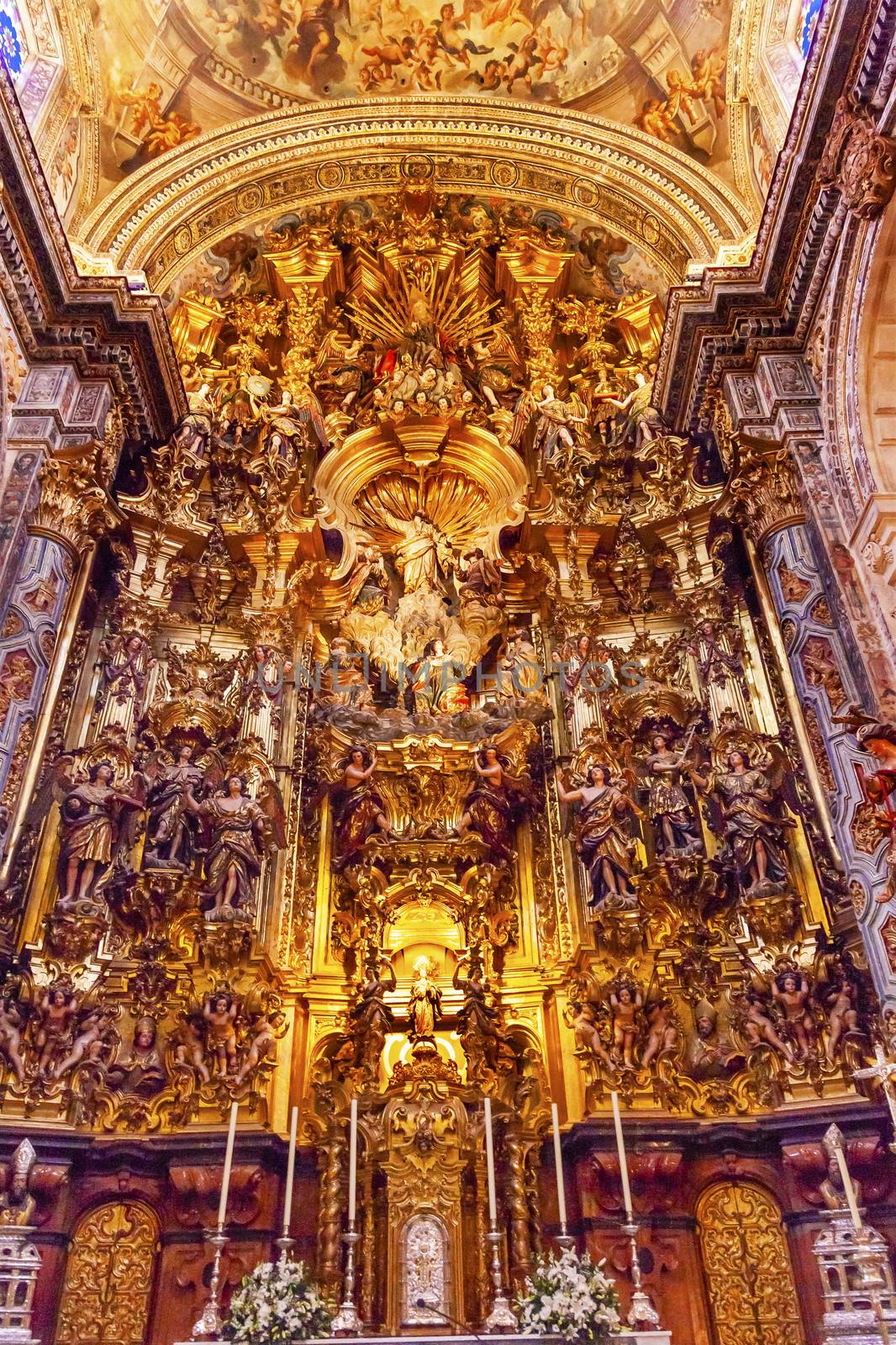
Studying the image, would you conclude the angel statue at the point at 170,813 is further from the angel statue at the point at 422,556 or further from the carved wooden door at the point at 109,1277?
the angel statue at the point at 422,556

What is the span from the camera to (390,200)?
15781 millimetres

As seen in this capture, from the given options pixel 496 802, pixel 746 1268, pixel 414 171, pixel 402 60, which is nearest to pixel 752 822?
pixel 496 802

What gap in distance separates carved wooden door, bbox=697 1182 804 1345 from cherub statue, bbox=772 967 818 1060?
1.24 meters

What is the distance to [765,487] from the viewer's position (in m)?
10.4

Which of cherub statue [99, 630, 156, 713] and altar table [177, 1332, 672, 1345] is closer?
altar table [177, 1332, 672, 1345]

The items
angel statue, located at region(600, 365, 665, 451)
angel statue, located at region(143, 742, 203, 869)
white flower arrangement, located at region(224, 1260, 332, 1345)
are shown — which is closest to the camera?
white flower arrangement, located at region(224, 1260, 332, 1345)

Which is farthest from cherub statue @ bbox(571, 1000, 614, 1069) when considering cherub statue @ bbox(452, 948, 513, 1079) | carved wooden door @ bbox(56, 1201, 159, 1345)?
carved wooden door @ bbox(56, 1201, 159, 1345)

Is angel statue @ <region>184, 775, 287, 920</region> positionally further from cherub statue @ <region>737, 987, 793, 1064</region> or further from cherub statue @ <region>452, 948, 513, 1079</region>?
cherub statue @ <region>737, 987, 793, 1064</region>

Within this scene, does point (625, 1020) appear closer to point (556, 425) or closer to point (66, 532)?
point (66, 532)

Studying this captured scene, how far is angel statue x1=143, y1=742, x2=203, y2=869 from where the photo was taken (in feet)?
32.9

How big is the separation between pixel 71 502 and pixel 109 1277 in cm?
708

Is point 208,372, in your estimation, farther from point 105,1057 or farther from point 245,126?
point 105,1057

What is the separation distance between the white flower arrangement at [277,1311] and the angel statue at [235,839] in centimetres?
364

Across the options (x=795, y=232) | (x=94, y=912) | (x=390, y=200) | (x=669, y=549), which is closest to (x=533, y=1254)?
(x=94, y=912)
